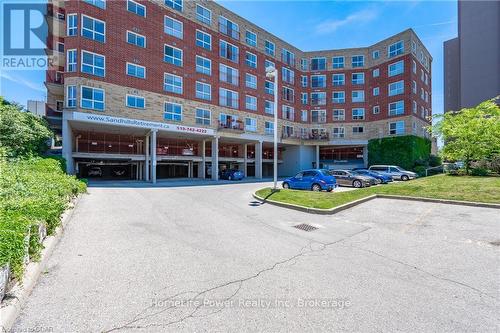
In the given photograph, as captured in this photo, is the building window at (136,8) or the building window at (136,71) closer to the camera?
the building window at (136,71)

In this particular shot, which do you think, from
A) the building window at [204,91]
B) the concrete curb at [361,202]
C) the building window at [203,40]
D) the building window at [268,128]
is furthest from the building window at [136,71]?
Answer: the concrete curb at [361,202]

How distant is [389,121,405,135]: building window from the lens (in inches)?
1431

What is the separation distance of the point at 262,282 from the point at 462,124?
90.6 ft

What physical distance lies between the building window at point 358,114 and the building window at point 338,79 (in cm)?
532

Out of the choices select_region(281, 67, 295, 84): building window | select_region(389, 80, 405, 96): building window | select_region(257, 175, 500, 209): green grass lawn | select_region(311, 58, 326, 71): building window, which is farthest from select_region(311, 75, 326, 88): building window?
select_region(257, 175, 500, 209): green grass lawn

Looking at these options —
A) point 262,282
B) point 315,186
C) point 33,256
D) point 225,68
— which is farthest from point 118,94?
point 262,282

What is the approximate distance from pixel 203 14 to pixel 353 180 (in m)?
26.4

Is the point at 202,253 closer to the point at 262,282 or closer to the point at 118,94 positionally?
the point at 262,282

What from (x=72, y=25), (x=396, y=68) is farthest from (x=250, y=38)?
(x=396, y=68)

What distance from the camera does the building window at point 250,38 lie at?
117 ft

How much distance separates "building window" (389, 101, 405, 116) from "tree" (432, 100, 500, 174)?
40.8ft

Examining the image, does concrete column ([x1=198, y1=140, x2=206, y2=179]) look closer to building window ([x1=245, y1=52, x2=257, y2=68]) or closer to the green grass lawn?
building window ([x1=245, y1=52, x2=257, y2=68])

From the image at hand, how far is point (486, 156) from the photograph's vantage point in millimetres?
21750

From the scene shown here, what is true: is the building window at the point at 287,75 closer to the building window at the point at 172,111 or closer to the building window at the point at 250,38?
the building window at the point at 250,38
